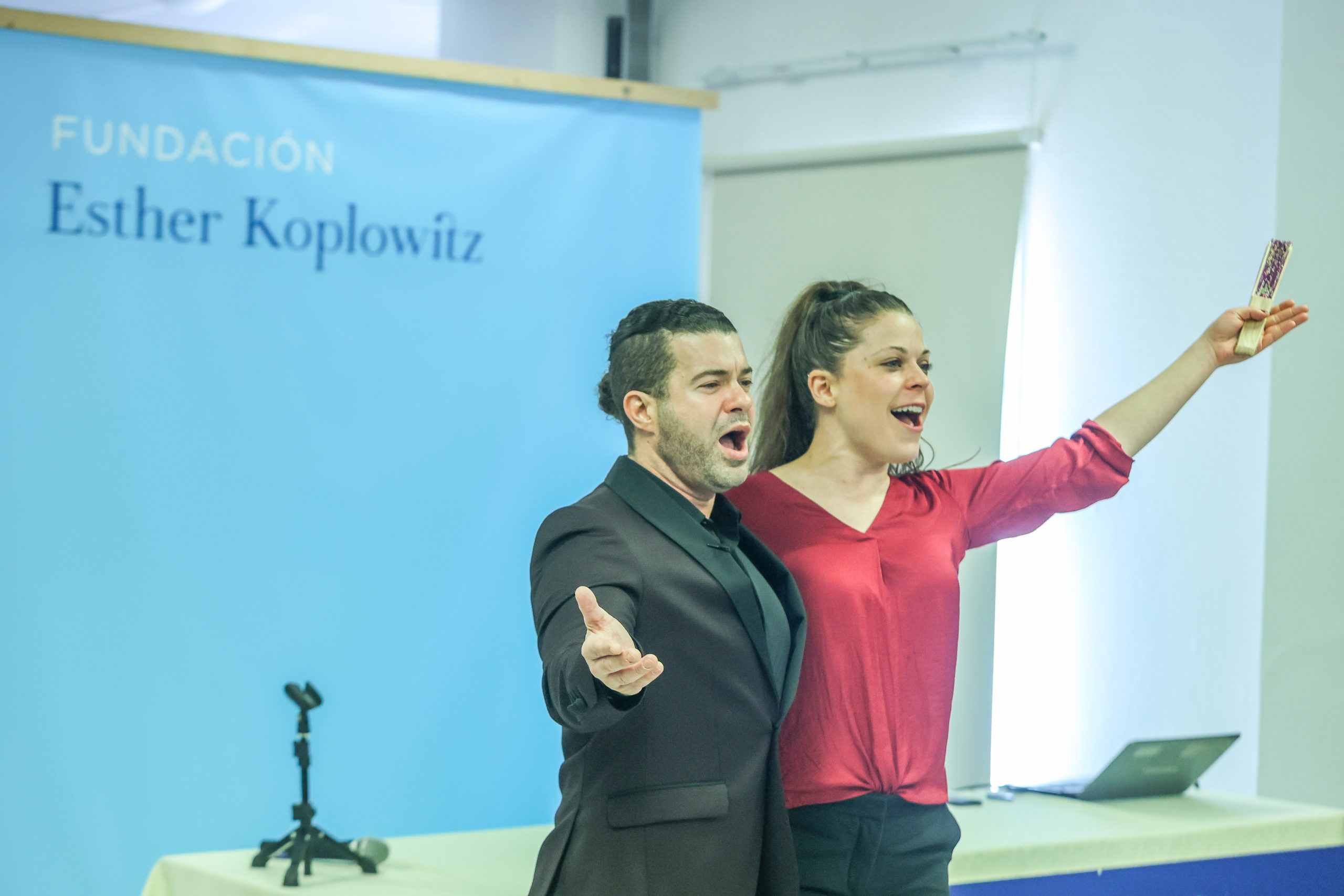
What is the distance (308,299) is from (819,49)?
200 cm

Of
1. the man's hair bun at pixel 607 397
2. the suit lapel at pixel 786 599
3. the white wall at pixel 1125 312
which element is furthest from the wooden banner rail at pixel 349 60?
the suit lapel at pixel 786 599

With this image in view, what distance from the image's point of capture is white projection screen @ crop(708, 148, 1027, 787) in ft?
12.1

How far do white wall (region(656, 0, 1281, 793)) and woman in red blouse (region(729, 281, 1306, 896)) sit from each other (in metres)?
1.58

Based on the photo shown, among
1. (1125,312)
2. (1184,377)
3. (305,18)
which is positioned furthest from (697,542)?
(305,18)

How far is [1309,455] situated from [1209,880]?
4.20 feet

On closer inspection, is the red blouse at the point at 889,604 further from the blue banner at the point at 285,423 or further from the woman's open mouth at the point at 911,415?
the blue banner at the point at 285,423

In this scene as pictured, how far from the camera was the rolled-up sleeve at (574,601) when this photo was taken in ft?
4.17

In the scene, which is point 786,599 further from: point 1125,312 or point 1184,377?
point 1125,312

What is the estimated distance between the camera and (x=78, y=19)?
2736 millimetres

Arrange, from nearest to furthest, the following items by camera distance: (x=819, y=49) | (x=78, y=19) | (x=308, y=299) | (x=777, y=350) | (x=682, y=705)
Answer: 1. (x=682, y=705)
2. (x=777, y=350)
3. (x=78, y=19)
4. (x=308, y=299)
5. (x=819, y=49)

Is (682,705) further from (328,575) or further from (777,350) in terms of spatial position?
(328,575)

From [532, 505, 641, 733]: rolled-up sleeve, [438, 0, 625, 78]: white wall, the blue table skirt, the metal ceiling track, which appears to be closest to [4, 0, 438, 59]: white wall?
[438, 0, 625, 78]: white wall

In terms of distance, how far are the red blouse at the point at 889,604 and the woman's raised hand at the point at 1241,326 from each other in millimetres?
223

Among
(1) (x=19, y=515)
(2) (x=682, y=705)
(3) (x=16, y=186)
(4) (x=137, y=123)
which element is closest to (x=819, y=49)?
(4) (x=137, y=123)
